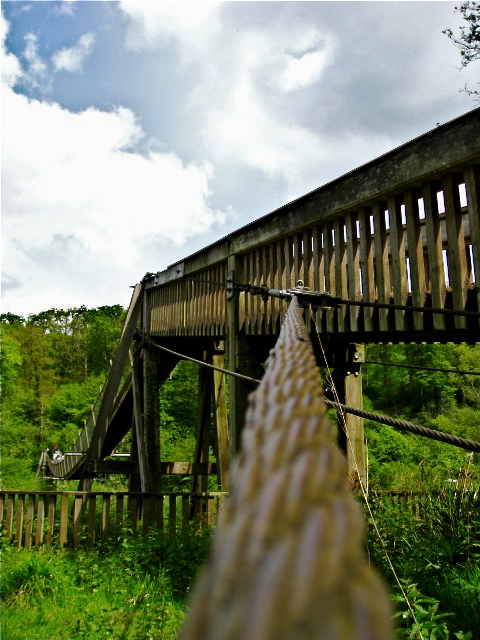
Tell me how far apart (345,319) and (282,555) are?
3.62 metres

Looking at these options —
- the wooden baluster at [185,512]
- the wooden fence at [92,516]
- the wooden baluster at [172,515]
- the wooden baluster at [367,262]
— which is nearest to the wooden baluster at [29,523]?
the wooden fence at [92,516]

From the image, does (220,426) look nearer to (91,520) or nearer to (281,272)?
(91,520)

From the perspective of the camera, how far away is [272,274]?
4535mm

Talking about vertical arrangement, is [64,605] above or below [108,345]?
below

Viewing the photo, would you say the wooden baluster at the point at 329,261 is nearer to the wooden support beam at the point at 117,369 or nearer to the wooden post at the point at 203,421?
the wooden post at the point at 203,421

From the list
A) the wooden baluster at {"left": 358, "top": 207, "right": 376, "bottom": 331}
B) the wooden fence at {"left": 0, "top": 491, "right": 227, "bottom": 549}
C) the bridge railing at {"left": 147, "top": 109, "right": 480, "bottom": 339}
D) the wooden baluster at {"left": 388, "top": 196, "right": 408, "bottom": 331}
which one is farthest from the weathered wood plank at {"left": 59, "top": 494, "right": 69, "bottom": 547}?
the wooden baluster at {"left": 388, "top": 196, "right": 408, "bottom": 331}

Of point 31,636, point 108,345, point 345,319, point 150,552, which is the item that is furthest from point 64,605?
point 108,345

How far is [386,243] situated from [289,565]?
343cm

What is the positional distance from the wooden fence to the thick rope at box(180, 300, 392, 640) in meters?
5.59

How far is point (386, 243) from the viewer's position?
343 centimetres

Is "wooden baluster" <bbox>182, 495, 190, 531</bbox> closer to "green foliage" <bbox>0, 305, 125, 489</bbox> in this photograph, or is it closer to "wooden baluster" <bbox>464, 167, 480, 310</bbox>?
"wooden baluster" <bbox>464, 167, 480, 310</bbox>

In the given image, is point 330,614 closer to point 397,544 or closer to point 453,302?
point 453,302

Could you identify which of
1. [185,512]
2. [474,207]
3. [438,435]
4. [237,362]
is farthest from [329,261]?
[185,512]

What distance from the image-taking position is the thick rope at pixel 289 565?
0.59 ft
